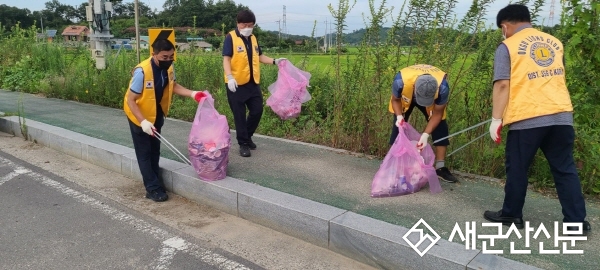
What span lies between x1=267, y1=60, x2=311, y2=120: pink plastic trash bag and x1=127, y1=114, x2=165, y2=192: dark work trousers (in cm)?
149

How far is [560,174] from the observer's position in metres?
3.16

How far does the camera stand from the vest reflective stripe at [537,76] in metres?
3.01

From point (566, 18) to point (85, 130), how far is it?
6085mm

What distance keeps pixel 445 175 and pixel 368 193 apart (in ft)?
2.86

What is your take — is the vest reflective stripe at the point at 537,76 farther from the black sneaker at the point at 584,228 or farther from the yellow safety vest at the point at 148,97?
the yellow safety vest at the point at 148,97

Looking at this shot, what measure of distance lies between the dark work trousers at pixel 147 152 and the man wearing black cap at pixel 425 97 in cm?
225

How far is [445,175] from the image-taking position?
436 cm

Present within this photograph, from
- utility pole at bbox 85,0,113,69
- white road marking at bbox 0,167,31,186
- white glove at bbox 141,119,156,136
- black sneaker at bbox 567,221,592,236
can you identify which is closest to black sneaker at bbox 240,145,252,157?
white glove at bbox 141,119,156,136

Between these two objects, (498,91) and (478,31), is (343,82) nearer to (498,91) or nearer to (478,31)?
(478,31)

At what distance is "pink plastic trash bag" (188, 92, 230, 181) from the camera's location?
408 cm
